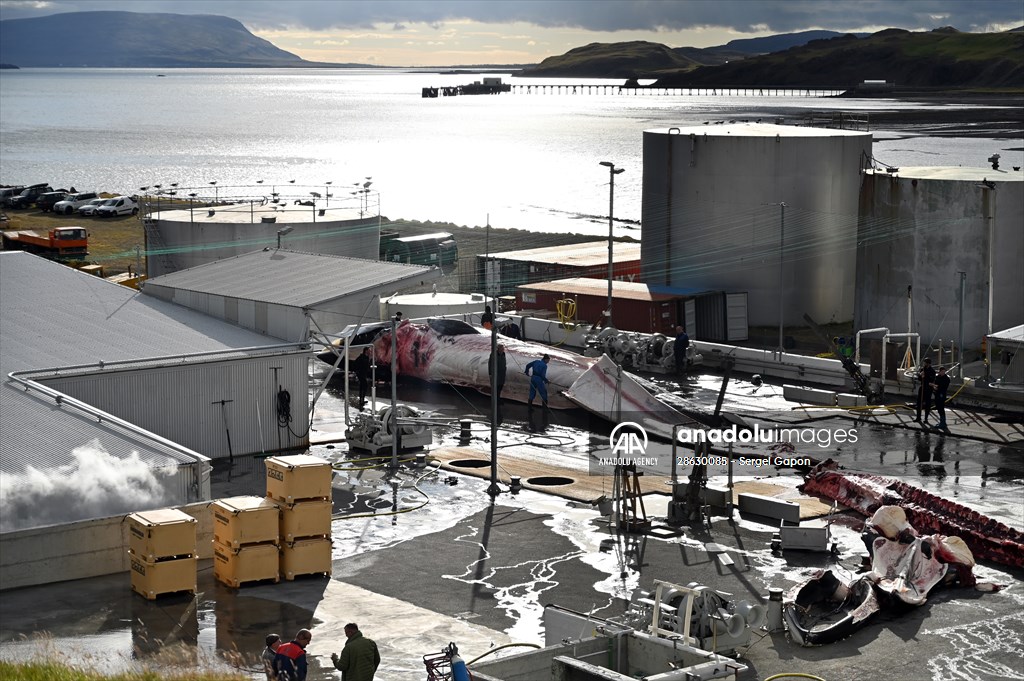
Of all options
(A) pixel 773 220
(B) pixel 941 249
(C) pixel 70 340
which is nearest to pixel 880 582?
(C) pixel 70 340

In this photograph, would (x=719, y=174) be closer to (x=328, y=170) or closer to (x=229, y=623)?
(x=229, y=623)

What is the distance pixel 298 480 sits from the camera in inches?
882

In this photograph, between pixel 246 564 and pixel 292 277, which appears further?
pixel 292 277

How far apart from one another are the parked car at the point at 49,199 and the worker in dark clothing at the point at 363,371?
206ft

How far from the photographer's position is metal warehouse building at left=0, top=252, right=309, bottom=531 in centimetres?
2338

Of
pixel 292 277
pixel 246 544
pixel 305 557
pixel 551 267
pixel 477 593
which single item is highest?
pixel 292 277

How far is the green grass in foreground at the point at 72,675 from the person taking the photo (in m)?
16.2

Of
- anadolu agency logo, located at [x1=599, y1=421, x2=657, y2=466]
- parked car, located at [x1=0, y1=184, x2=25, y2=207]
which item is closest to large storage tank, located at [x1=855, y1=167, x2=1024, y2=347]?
anadolu agency logo, located at [x1=599, y1=421, x2=657, y2=466]

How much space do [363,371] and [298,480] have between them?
54.4ft

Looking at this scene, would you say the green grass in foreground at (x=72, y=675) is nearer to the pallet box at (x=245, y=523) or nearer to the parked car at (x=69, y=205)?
the pallet box at (x=245, y=523)

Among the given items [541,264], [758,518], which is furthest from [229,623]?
[541,264]

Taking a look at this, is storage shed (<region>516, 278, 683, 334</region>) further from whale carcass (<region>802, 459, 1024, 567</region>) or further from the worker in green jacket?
the worker in green jacket

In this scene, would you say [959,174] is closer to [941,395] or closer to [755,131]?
[755,131]

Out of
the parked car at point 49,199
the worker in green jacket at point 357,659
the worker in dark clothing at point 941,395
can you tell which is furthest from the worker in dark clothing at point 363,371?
the parked car at point 49,199
